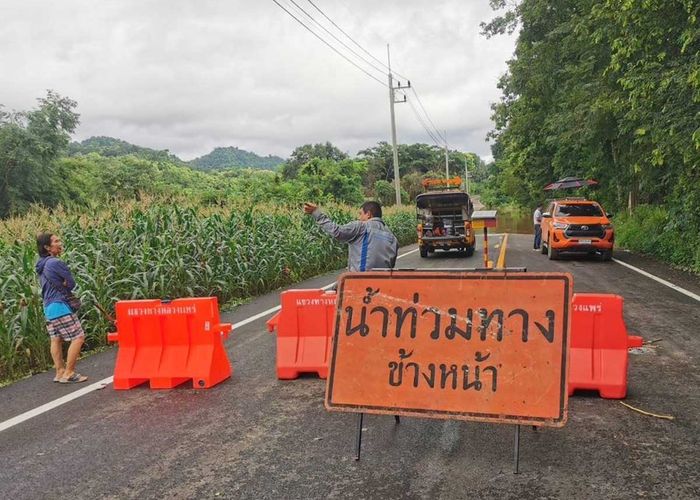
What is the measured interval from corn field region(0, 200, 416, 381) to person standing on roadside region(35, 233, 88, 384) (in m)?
1.03

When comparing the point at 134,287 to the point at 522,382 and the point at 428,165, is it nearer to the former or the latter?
the point at 522,382

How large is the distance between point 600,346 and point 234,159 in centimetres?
16590

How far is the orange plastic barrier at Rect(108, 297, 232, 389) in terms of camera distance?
600cm

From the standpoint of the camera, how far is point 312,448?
171 inches

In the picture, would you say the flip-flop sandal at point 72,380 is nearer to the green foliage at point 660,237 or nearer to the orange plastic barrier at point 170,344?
the orange plastic barrier at point 170,344

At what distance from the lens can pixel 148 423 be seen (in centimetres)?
501

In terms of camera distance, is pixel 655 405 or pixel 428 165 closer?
pixel 655 405

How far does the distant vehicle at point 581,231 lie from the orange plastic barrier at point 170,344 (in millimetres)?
13841

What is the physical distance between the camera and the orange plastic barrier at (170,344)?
6000 millimetres

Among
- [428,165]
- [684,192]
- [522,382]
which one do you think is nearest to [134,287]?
[522,382]

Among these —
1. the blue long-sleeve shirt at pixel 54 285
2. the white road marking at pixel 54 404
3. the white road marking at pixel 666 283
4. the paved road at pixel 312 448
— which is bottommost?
the white road marking at pixel 666 283

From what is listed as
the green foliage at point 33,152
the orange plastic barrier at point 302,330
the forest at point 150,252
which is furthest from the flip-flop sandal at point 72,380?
the green foliage at point 33,152

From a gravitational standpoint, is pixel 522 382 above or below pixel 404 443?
above

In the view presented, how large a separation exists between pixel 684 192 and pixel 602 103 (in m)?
3.37
